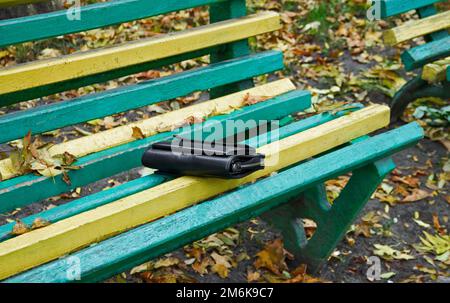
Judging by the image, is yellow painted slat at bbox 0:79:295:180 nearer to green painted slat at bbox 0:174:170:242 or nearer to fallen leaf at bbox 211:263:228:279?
green painted slat at bbox 0:174:170:242

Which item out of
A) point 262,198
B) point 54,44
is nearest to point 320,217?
point 262,198

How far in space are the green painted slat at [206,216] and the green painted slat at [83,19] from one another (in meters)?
0.92

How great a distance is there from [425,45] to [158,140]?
182 centimetres

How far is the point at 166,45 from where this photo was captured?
2.93m

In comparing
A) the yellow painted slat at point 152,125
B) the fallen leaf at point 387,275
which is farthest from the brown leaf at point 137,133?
the fallen leaf at point 387,275

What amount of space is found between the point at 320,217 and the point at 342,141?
47 cm

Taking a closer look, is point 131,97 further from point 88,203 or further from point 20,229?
point 20,229

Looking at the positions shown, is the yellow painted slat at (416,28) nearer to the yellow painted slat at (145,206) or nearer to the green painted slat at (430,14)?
the green painted slat at (430,14)

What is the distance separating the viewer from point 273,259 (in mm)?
3318

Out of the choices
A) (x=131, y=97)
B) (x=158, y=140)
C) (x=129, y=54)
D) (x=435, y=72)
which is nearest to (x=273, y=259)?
(x=158, y=140)

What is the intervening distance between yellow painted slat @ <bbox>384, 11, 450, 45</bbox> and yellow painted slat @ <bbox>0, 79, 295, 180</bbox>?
0.87 meters

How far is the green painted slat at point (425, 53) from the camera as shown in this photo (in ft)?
12.5

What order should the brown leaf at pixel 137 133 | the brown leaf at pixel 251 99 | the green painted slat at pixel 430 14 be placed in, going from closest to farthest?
the brown leaf at pixel 137 133 → the brown leaf at pixel 251 99 → the green painted slat at pixel 430 14

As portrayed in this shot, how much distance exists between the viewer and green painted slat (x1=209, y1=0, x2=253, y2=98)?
321cm
